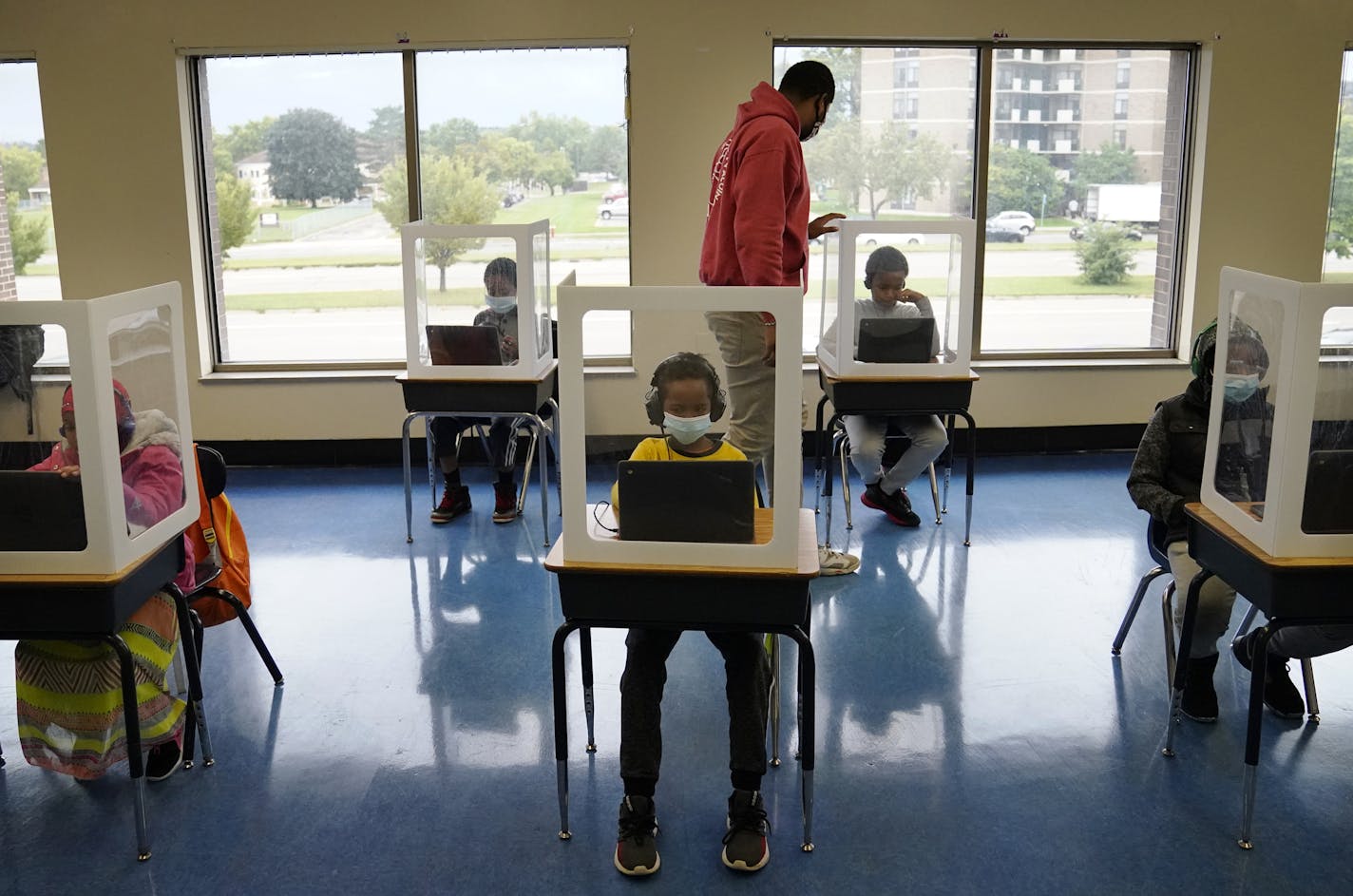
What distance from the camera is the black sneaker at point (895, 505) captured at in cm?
478

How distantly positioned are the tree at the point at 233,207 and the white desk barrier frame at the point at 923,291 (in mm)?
3090

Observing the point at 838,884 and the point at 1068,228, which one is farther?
the point at 1068,228

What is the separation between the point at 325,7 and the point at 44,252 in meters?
1.88

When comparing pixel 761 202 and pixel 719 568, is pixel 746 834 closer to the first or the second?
pixel 719 568

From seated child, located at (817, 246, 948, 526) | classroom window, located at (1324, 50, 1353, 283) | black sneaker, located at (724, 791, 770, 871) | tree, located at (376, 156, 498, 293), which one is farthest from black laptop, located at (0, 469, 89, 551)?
classroom window, located at (1324, 50, 1353, 283)

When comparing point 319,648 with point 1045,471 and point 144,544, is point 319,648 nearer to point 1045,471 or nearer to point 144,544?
point 144,544

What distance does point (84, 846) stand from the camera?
251 centimetres

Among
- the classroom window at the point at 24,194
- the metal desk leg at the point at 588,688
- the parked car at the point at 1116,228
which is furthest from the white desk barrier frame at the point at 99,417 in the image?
the parked car at the point at 1116,228

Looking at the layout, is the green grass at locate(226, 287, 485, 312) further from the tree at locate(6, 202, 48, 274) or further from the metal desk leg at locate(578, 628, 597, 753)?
the metal desk leg at locate(578, 628, 597, 753)

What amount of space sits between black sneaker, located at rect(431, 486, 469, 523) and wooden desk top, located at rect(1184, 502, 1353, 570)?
10.3 feet

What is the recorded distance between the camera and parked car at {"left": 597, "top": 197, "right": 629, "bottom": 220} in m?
5.77

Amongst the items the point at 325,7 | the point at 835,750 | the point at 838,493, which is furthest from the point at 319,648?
the point at 325,7

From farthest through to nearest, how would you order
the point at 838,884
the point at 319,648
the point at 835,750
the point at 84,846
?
the point at 319,648, the point at 835,750, the point at 84,846, the point at 838,884

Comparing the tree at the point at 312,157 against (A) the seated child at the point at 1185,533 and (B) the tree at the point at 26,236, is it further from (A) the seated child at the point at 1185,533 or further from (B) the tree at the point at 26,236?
(A) the seated child at the point at 1185,533
